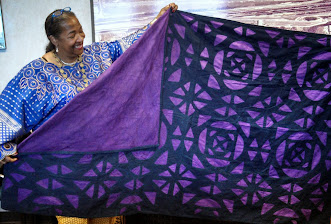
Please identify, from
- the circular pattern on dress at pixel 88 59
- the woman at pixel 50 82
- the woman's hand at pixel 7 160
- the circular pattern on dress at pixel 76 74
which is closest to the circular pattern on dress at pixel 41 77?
the woman at pixel 50 82

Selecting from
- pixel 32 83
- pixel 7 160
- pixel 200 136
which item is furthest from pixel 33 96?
pixel 200 136

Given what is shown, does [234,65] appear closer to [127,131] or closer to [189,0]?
[127,131]

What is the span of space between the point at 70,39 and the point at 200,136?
2.75ft

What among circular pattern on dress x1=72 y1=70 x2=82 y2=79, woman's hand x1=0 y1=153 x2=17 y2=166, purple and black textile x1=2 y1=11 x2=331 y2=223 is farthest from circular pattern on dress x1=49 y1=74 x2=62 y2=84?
woman's hand x1=0 y1=153 x2=17 y2=166

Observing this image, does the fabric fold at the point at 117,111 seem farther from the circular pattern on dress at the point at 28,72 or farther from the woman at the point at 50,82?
the circular pattern on dress at the point at 28,72

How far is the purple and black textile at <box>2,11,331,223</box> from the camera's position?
5.57ft

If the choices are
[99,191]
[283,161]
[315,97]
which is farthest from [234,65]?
[99,191]

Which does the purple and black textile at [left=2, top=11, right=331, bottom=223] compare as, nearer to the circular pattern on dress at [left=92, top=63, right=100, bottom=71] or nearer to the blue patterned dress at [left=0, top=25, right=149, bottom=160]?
the blue patterned dress at [left=0, top=25, right=149, bottom=160]

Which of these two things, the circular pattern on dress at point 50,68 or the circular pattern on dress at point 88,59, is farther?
the circular pattern on dress at point 88,59

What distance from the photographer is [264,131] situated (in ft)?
5.94

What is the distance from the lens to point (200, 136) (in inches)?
70.0

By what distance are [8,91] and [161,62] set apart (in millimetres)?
762

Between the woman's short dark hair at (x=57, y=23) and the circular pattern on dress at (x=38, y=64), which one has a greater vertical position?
the woman's short dark hair at (x=57, y=23)

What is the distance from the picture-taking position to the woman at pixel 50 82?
162 centimetres
